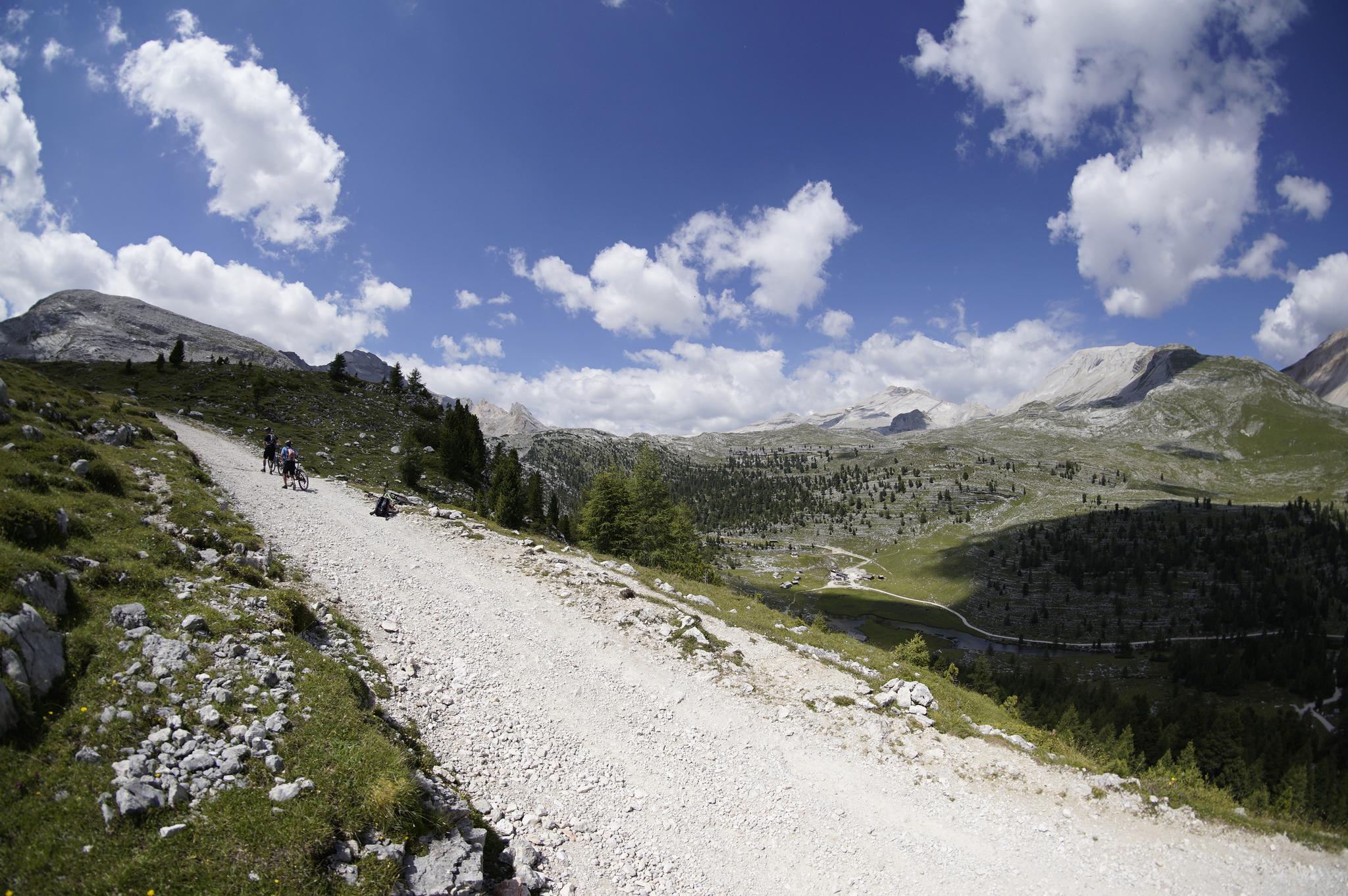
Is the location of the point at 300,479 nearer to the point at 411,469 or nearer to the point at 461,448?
the point at 411,469

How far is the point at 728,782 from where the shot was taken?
46.7 feet

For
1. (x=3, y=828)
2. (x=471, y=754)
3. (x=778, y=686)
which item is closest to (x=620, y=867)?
(x=471, y=754)

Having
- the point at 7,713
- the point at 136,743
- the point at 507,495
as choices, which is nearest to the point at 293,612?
the point at 136,743

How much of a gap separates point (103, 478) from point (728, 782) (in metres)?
23.0

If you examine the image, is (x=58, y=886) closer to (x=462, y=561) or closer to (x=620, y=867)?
(x=620, y=867)

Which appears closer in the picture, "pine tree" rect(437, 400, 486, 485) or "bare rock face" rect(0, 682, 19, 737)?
"bare rock face" rect(0, 682, 19, 737)

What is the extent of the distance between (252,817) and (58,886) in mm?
1894

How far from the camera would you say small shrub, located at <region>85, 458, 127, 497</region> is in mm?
18014

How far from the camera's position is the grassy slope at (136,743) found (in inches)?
261

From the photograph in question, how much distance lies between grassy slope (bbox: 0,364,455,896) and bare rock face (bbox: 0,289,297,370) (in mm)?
150290

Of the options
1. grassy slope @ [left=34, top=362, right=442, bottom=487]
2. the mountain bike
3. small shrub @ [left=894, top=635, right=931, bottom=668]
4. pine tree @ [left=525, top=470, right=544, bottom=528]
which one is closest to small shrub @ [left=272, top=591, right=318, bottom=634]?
the mountain bike

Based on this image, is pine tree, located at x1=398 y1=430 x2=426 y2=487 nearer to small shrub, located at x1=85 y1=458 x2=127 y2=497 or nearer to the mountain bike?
the mountain bike

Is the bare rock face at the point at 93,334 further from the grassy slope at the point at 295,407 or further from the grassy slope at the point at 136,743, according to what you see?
the grassy slope at the point at 136,743

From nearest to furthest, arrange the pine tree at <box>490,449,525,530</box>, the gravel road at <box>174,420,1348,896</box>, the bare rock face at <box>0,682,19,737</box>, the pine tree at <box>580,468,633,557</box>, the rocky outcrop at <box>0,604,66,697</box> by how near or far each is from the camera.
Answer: the bare rock face at <box>0,682,19,737</box> < the rocky outcrop at <box>0,604,66,697</box> < the gravel road at <box>174,420,1348,896</box> < the pine tree at <box>490,449,525,530</box> < the pine tree at <box>580,468,633,557</box>
